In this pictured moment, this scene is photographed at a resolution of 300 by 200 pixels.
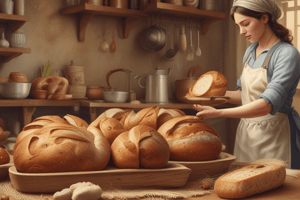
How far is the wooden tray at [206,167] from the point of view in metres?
0.99

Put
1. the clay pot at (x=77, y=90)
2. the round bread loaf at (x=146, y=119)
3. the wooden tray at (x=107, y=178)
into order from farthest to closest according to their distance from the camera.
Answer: the clay pot at (x=77, y=90) < the round bread loaf at (x=146, y=119) < the wooden tray at (x=107, y=178)

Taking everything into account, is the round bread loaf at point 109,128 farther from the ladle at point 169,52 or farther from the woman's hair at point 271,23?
the ladle at point 169,52

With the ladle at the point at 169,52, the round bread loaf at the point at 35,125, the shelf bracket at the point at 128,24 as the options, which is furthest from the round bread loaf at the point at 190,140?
the ladle at the point at 169,52

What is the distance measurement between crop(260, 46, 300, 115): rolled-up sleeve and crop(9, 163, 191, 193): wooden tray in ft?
2.11

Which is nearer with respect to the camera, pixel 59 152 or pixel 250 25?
pixel 59 152

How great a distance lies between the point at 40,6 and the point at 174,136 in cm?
240

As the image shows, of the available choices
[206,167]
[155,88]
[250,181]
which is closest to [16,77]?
[155,88]

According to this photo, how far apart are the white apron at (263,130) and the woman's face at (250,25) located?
175 millimetres

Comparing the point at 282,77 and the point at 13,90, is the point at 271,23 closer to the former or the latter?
the point at 282,77

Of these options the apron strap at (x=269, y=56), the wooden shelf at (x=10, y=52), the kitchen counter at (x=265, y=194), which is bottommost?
the kitchen counter at (x=265, y=194)

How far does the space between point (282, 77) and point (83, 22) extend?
82.9 inches

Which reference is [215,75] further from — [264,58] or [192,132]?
[192,132]

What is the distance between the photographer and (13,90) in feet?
8.15

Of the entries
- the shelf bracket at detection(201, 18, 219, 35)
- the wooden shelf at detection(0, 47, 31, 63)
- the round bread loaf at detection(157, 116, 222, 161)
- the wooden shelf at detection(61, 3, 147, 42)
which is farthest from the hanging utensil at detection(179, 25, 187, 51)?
the round bread loaf at detection(157, 116, 222, 161)
